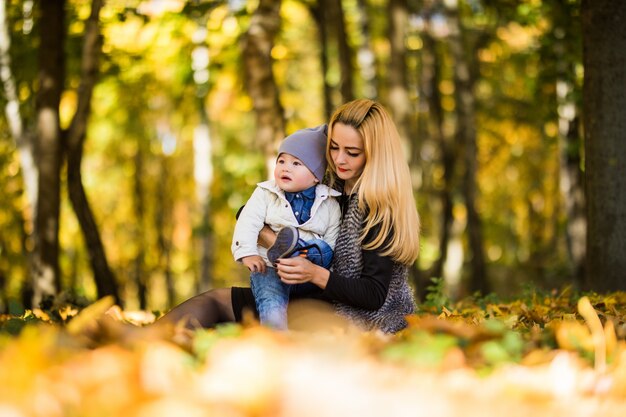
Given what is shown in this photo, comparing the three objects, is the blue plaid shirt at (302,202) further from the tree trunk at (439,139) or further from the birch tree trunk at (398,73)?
the tree trunk at (439,139)

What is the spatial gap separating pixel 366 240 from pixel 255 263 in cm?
57

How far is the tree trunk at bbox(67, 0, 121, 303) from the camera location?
905cm

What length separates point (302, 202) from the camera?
4.69 meters

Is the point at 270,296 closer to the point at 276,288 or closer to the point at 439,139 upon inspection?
the point at 276,288

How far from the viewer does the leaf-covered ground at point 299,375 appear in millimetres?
2025

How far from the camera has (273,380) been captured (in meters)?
2.11

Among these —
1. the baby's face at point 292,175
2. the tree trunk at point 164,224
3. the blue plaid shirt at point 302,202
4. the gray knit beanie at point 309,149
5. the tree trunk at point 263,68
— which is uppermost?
the tree trunk at point 263,68

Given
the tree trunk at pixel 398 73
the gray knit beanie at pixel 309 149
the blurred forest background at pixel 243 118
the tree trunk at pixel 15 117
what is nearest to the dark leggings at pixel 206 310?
the gray knit beanie at pixel 309 149

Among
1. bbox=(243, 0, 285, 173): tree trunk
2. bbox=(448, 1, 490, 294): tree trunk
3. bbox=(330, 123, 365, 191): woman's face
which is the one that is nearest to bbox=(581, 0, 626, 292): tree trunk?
bbox=(330, 123, 365, 191): woman's face

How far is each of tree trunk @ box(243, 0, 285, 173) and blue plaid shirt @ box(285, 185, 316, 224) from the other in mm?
4521

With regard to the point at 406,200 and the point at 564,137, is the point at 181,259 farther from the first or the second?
the point at 406,200

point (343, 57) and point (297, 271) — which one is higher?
point (343, 57)

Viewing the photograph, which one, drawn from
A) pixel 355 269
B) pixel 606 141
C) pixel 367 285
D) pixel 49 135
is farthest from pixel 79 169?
pixel 367 285

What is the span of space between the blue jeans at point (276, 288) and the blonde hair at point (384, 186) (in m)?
0.23
